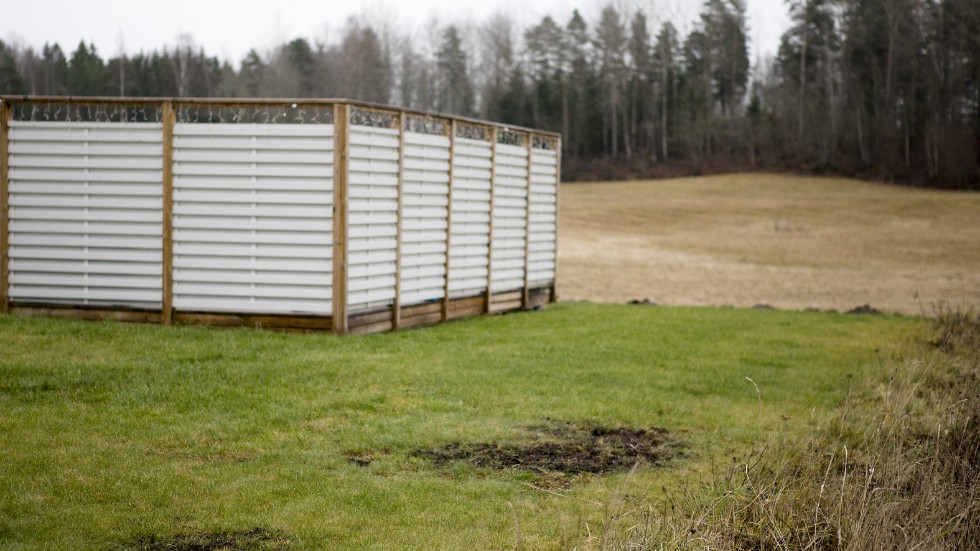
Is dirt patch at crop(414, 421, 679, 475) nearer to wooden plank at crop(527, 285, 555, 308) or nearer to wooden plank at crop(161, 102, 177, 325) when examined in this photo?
wooden plank at crop(161, 102, 177, 325)

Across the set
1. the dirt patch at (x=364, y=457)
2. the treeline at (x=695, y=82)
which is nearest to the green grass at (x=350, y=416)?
the dirt patch at (x=364, y=457)

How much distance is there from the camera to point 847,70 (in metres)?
52.2

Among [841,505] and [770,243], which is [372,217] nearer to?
[841,505]

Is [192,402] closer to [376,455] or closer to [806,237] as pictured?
[376,455]

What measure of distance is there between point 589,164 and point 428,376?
169 ft

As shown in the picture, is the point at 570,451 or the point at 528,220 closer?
the point at 570,451

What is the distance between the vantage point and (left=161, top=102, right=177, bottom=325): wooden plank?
445 inches

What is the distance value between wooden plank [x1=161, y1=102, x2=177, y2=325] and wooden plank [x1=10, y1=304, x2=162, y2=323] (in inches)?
8.6

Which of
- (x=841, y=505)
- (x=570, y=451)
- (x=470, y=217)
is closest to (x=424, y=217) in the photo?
(x=470, y=217)

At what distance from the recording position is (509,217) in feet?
50.1

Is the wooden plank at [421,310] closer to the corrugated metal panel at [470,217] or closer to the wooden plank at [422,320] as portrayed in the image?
the wooden plank at [422,320]

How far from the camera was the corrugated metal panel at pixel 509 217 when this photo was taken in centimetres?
1488

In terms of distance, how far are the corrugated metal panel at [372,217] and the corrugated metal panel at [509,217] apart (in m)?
2.86

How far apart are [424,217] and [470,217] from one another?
4.34 ft
